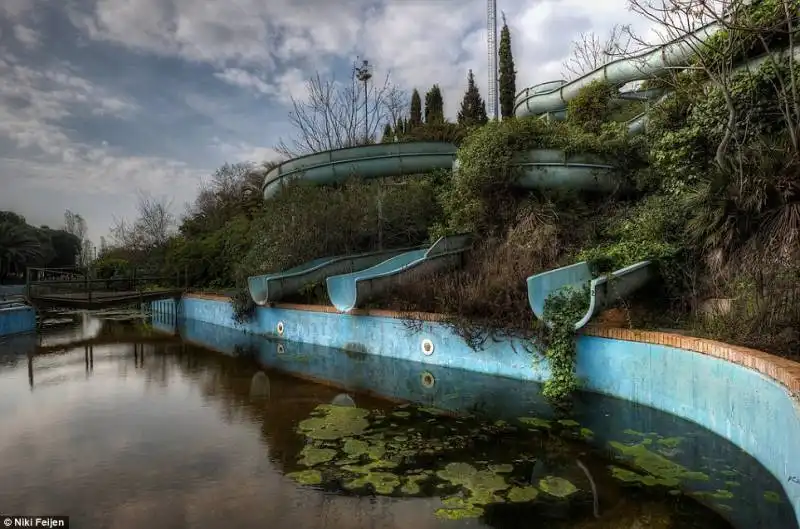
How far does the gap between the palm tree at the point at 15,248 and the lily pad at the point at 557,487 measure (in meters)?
33.5

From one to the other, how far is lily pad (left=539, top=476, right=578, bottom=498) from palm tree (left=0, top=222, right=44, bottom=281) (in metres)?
33.5

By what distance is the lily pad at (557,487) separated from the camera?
13.0 feet

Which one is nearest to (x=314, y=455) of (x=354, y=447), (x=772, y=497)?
(x=354, y=447)

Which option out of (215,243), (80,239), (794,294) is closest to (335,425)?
(794,294)

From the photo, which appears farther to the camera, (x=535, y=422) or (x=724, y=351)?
(x=535, y=422)

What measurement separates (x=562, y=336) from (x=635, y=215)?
3.55 metres

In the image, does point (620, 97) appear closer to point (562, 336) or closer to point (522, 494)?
point (562, 336)

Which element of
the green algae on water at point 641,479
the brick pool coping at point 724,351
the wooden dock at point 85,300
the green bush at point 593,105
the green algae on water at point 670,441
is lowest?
the green algae on water at point 641,479

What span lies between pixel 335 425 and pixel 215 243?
14.3 metres

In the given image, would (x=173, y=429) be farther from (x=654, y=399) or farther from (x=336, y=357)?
(x=654, y=399)

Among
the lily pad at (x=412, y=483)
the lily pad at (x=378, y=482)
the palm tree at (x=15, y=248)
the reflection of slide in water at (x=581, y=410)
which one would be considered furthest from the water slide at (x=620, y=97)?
the palm tree at (x=15, y=248)

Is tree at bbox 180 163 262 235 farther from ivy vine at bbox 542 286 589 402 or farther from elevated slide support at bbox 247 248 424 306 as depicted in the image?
ivy vine at bbox 542 286 589 402

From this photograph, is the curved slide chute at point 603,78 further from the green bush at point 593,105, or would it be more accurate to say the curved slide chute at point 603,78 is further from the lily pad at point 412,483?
the lily pad at point 412,483

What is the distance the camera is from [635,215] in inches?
349
